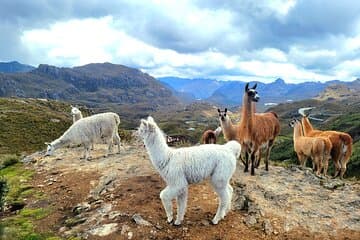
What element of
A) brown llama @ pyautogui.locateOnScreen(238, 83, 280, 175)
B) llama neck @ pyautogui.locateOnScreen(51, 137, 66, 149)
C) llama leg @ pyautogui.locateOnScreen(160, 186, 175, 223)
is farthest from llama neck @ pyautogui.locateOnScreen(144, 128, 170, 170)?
llama neck @ pyautogui.locateOnScreen(51, 137, 66, 149)

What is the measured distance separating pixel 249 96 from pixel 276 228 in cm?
555

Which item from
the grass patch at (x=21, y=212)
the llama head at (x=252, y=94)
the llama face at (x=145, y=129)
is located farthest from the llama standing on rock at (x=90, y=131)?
the llama face at (x=145, y=129)

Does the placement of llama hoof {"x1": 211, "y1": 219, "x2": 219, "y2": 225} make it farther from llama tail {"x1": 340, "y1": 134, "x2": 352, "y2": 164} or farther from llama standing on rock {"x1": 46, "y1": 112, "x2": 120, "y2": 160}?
llama tail {"x1": 340, "y1": 134, "x2": 352, "y2": 164}

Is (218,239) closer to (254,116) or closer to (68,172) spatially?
(254,116)

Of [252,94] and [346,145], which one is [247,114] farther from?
[346,145]

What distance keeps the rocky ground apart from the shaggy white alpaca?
55cm

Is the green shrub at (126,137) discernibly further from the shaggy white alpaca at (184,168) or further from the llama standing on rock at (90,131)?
the shaggy white alpaca at (184,168)

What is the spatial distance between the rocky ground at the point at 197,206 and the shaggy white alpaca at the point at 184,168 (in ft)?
1.82

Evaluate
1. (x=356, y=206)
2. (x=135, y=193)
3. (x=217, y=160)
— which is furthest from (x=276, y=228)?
(x=135, y=193)

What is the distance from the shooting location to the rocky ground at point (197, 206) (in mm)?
8836

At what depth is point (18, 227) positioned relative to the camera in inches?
378

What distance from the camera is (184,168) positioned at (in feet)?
29.2

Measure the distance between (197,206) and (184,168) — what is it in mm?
1684

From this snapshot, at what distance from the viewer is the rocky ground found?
348 inches
